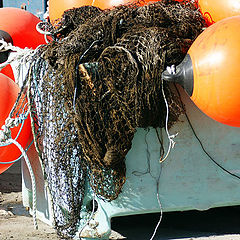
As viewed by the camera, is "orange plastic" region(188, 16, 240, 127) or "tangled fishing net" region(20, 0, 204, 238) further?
"tangled fishing net" region(20, 0, 204, 238)

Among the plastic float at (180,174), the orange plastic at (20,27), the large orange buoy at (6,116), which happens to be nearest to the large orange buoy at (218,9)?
the plastic float at (180,174)

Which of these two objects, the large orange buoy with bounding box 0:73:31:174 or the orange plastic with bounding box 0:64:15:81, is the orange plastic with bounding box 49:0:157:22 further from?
the large orange buoy with bounding box 0:73:31:174

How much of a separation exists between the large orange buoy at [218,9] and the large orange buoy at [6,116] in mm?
1705

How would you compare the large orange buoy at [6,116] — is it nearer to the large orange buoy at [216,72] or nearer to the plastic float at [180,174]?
the plastic float at [180,174]

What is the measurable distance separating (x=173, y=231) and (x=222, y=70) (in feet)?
5.65

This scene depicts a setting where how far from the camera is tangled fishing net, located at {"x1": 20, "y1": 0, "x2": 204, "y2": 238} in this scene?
3.04 metres

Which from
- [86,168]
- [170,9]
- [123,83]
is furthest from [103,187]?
[170,9]

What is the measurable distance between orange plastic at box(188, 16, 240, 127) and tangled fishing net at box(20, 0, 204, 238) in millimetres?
311

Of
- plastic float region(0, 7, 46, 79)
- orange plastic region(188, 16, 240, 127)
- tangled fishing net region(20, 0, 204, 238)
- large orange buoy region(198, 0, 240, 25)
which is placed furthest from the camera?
plastic float region(0, 7, 46, 79)

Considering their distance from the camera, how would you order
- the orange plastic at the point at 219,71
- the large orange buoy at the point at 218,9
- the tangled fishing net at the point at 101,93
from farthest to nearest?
Answer: the large orange buoy at the point at 218,9 < the tangled fishing net at the point at 101,93 < the orange plastic at the point at 219,71

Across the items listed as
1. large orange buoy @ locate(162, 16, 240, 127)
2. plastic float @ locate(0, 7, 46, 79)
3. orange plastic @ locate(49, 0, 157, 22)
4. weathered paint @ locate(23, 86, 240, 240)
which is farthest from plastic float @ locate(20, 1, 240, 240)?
plastic float @ locate(0, 7, 46, 79)

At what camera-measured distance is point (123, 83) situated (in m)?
3.03

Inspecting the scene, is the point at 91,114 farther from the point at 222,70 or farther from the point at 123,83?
the point at 222,70

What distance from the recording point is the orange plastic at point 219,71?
2684mm
